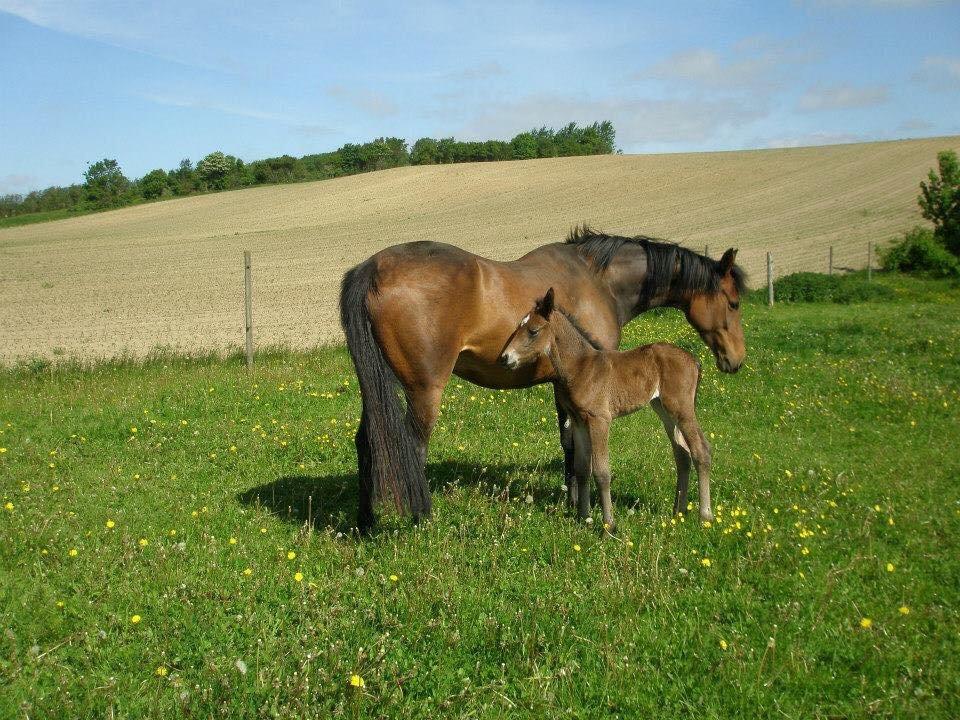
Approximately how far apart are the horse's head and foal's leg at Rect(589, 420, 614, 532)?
2.38 m

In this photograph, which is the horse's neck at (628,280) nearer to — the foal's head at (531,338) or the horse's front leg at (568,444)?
the horse's front leg at (568,444)

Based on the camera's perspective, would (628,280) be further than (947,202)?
No

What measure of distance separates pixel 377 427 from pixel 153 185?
93468 mm

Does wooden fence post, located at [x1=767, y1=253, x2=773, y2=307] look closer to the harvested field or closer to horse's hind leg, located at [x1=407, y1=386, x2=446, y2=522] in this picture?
the harvested field

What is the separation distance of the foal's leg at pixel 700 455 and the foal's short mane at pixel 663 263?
1896 mm

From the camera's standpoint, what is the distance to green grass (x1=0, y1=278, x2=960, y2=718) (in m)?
3.69

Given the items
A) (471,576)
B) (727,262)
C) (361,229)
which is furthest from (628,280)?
(361,229)

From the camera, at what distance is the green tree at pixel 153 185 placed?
8856cm

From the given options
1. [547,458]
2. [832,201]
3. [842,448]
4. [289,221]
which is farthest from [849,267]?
[289,221]

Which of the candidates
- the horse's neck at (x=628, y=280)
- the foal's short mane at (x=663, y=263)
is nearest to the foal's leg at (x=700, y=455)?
the horse's neck at (x=628, y=280)

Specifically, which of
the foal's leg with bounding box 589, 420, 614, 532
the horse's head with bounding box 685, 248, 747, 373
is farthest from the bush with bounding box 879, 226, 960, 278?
the foal's leg with bounding box 589, 420, 614, 532

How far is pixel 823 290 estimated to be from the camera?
23312 millimetres

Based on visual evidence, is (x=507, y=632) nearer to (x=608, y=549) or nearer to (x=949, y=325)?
(x=608, y=549)

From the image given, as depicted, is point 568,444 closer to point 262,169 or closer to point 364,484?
point 364,484
